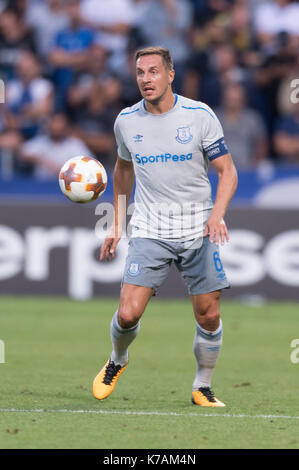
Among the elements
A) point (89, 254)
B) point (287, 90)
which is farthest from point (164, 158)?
point (287, 90)

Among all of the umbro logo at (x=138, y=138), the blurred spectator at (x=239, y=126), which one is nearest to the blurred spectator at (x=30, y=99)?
the blurred spectator at (x=239, y=126)

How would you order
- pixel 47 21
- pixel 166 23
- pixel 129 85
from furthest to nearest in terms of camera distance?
pixel 47 21 → pixel 166 23 → pixel 129 85

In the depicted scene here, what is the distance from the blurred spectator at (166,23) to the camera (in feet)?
51.8

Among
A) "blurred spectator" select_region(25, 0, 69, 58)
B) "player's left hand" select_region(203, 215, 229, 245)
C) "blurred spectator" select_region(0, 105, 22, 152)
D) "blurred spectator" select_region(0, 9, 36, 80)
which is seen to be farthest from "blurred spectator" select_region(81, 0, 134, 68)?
"player's left hand" select_region(203, 215, 229, 245)

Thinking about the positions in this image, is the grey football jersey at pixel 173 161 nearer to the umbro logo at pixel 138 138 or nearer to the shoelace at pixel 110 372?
the umbro logo at pixel 138 138

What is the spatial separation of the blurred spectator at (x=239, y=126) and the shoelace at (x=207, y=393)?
7.44 metres

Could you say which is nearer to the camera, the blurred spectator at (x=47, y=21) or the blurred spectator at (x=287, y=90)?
the blurred spectator at (x=287, y=90)

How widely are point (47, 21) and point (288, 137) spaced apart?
4.56 m

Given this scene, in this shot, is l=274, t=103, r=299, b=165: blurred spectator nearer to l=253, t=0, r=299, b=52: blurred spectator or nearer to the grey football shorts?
l=253, t=0, r=299, b=52: blurred spectator

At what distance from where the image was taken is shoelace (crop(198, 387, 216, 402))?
7098 millimetres

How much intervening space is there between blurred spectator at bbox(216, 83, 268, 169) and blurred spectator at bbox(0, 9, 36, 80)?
3515mm

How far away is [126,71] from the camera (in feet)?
50.9

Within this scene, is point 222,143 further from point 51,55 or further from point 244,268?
point 51,55

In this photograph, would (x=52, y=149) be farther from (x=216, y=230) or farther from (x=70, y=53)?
(x=216, y=230)
